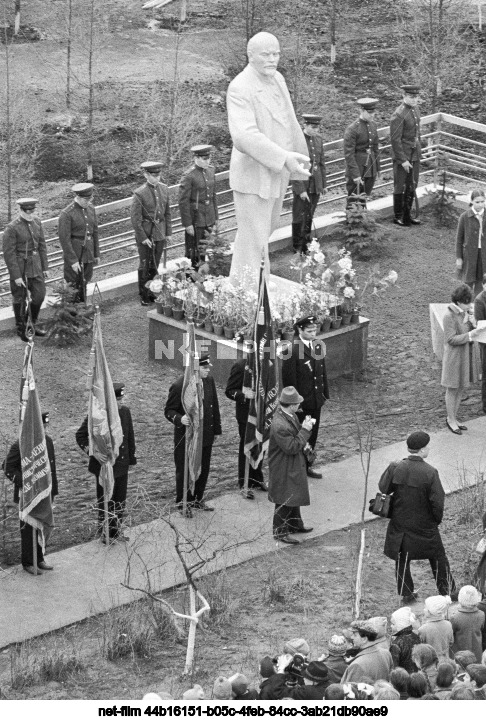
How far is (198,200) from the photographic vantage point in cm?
2173

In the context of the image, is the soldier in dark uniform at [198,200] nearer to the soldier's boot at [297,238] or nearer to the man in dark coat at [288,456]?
the soldier's boot at [297,238]

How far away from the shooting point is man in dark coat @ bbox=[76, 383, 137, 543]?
1588 cm

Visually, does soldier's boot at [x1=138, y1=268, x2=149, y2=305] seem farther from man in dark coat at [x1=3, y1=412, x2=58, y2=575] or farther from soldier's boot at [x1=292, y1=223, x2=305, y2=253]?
man in dark coat at [x1=3, y1=412, x2=58, y2=575]

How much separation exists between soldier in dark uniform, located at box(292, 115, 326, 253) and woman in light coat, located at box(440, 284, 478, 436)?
4710mm

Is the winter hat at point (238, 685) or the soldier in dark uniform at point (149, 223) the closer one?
the winter hat at point (238, 685)

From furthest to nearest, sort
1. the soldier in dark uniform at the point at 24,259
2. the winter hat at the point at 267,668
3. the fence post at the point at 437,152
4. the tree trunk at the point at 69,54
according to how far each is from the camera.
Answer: the tree trunk at the point at 69,54, the fence post at the point at 437,152, the soldier in dark uniform at the point at 24,259, the winter hat at the point at 267,668

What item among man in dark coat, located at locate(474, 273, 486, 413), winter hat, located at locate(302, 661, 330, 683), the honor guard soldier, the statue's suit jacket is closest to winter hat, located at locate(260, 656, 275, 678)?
winter hat, located at locate(302, 661, 330, 683)

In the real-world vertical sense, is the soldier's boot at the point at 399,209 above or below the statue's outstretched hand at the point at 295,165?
below

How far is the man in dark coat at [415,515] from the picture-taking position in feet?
48.1

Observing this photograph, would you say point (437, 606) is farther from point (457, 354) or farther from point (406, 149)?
point (406, 149)

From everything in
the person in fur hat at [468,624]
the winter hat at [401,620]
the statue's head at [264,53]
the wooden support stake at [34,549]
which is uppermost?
the statue's head at [264,53]

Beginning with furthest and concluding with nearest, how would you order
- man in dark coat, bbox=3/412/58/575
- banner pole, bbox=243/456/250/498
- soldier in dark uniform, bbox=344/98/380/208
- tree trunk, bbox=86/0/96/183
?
tree trunk, bbox=86/0/96/183 < soldier in dark uniform, bbox=344/98/380/208 < banner pole, bbox=243/456/250/498 < man in dark coat, bbox=3/412/58/575

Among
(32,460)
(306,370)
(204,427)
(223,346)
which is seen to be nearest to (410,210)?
(223,346)

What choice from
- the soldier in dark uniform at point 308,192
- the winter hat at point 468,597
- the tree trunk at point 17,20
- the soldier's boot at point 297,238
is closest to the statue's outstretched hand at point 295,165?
the soldier in dark uniform at point 308,192
